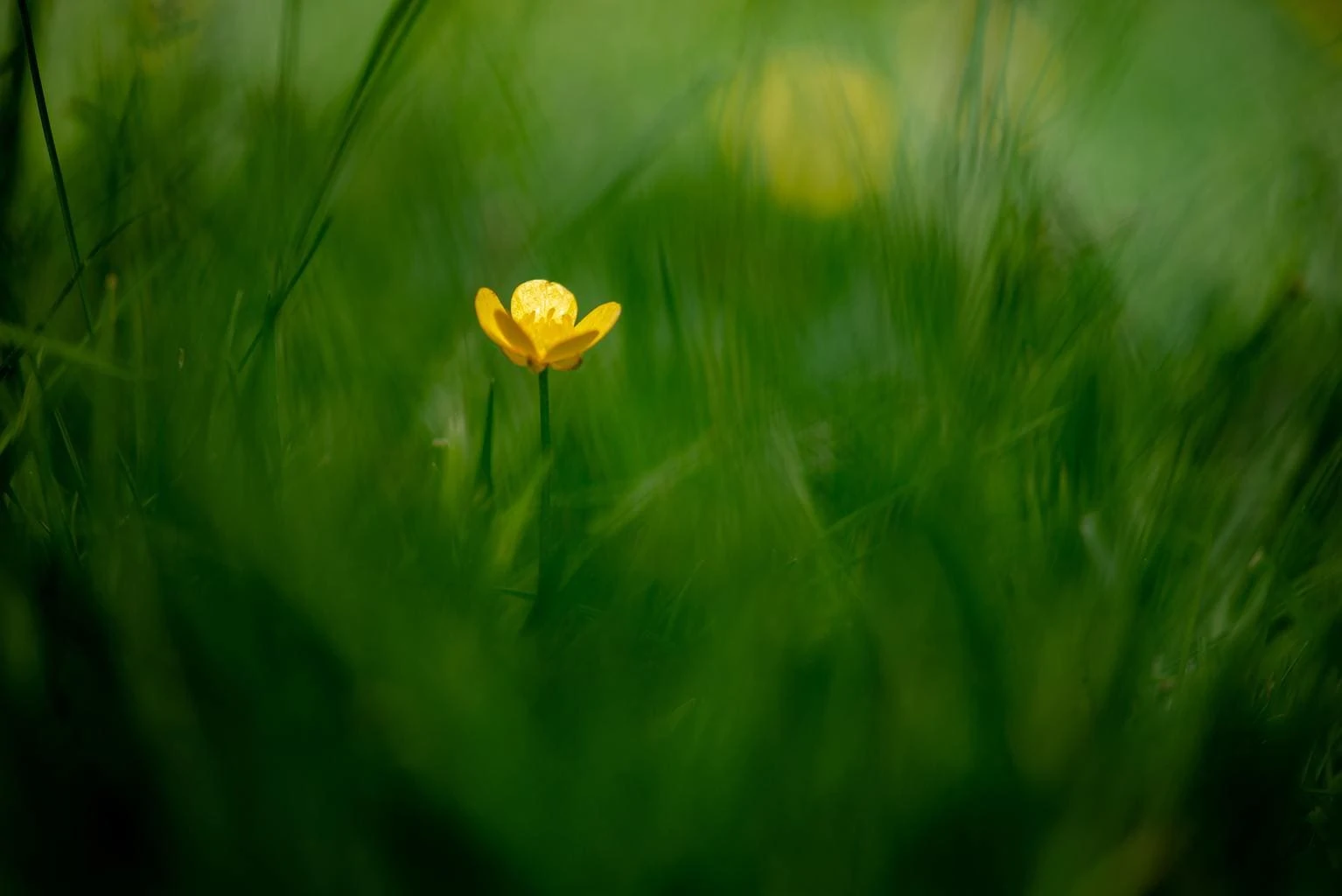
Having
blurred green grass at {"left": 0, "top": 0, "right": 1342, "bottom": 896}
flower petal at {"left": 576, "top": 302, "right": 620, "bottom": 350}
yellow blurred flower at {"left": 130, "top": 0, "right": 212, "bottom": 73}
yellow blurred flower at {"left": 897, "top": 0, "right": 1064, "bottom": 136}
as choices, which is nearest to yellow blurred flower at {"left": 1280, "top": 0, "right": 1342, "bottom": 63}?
yellow blurred flower at {"left": 897, "top": 0, "right": 1064, "bottom": 136}

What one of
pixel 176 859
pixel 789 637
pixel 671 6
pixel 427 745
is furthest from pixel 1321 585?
pixel 671 6

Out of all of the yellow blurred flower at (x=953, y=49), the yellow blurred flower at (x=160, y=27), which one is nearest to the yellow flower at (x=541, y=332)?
the yellow blurred flower at (x=160, y=27)

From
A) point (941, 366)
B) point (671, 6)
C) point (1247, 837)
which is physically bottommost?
point (1247, 837)

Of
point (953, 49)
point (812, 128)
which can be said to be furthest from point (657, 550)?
point (953, 49)

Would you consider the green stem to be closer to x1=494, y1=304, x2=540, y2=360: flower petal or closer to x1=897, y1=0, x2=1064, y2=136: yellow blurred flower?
x1=494, y1=304, x2=540, y2=360: flower petal

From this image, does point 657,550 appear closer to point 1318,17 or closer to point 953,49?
point 953,49

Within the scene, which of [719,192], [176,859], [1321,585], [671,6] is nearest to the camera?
[176,859]

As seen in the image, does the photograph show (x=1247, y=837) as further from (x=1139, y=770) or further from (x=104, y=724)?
(x=104, y=724)
